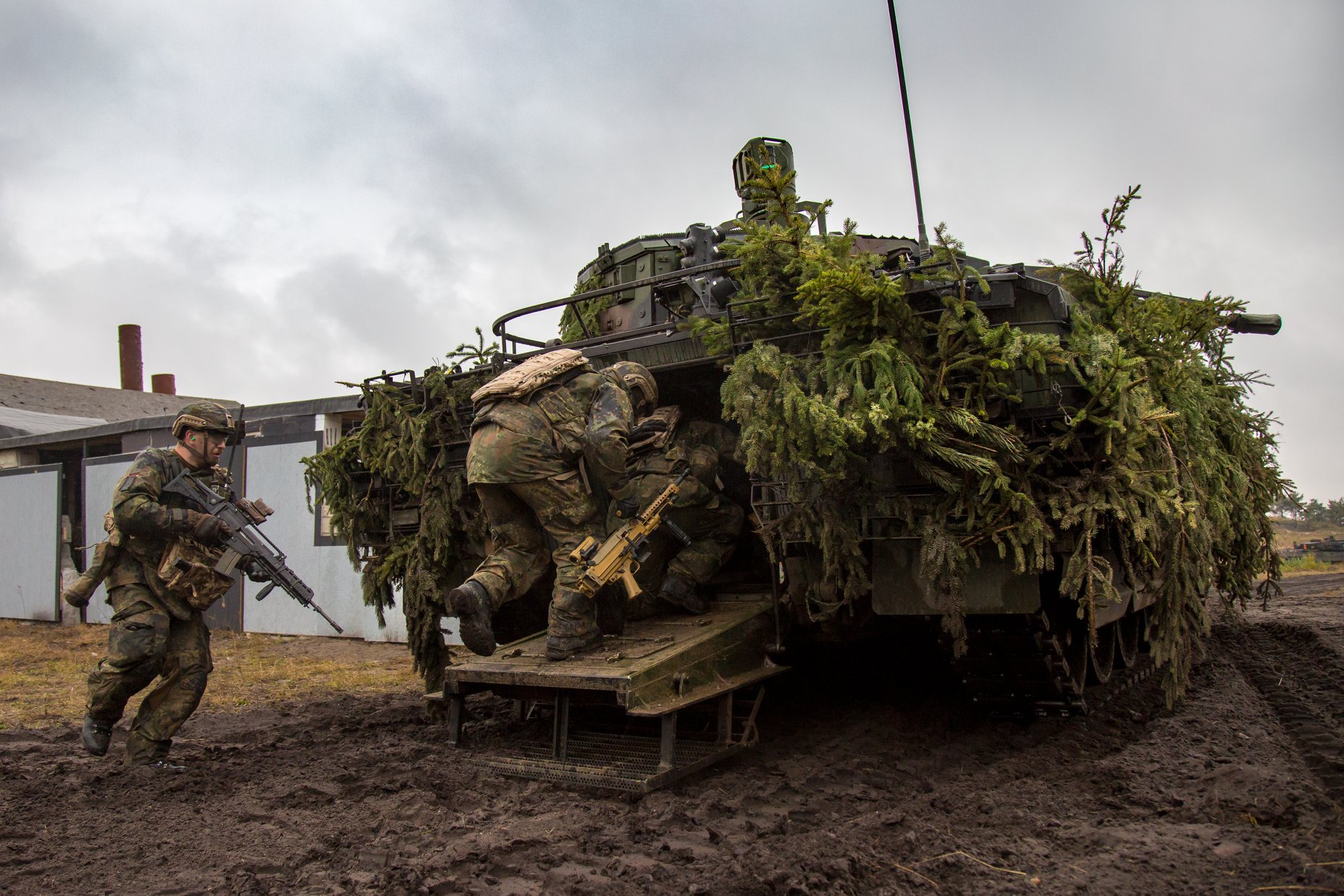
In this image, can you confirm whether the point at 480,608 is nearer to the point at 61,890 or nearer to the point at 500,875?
the point at 500,875

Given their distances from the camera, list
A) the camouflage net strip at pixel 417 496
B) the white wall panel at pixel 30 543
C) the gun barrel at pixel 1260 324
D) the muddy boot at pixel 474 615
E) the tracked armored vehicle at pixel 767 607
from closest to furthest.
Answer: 1. the tracked armored vehicle at pixel 767 607
2. the muddy boot at pixel 474 615
3. the camouflage net strip at pixel 417 496
4. the gun barrel at pixel 1260 324
5. the white wall panel at pixel 30 543

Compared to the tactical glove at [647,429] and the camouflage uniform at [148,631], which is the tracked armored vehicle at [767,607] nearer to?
the tactical glove at [647,429]

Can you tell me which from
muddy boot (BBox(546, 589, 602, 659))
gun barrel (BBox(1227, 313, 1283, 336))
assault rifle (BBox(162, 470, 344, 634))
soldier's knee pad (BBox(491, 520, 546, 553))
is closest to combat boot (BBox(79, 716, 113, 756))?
assault rifle (BBox(162, 470, 344, 634))

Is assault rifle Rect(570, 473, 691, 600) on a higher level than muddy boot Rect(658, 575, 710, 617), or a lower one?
higher

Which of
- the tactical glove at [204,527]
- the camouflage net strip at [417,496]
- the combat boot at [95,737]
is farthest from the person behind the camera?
the camouflage net strip at [417,496]

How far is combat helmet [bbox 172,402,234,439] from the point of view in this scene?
5359 millimetres

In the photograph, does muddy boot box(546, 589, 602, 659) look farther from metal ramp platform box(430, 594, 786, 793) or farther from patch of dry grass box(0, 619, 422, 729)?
patch of dry grass box(0, 619, 422, 729)

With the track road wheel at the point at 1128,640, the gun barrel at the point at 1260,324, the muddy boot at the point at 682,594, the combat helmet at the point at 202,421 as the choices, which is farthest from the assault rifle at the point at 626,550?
the gun barrel at the point at 1260,324

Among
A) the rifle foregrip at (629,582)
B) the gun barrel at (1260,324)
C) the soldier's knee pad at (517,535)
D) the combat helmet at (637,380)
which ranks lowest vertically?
the rifle foregrip at (629,582)

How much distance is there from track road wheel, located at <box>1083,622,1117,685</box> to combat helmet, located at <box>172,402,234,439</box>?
4.67 metres

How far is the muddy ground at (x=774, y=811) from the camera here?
3217mm

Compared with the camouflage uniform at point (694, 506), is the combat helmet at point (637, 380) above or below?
above

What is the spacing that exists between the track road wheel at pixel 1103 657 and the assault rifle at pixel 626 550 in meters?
2.22

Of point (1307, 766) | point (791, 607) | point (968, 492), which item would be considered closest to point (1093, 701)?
point (1307, 766)
